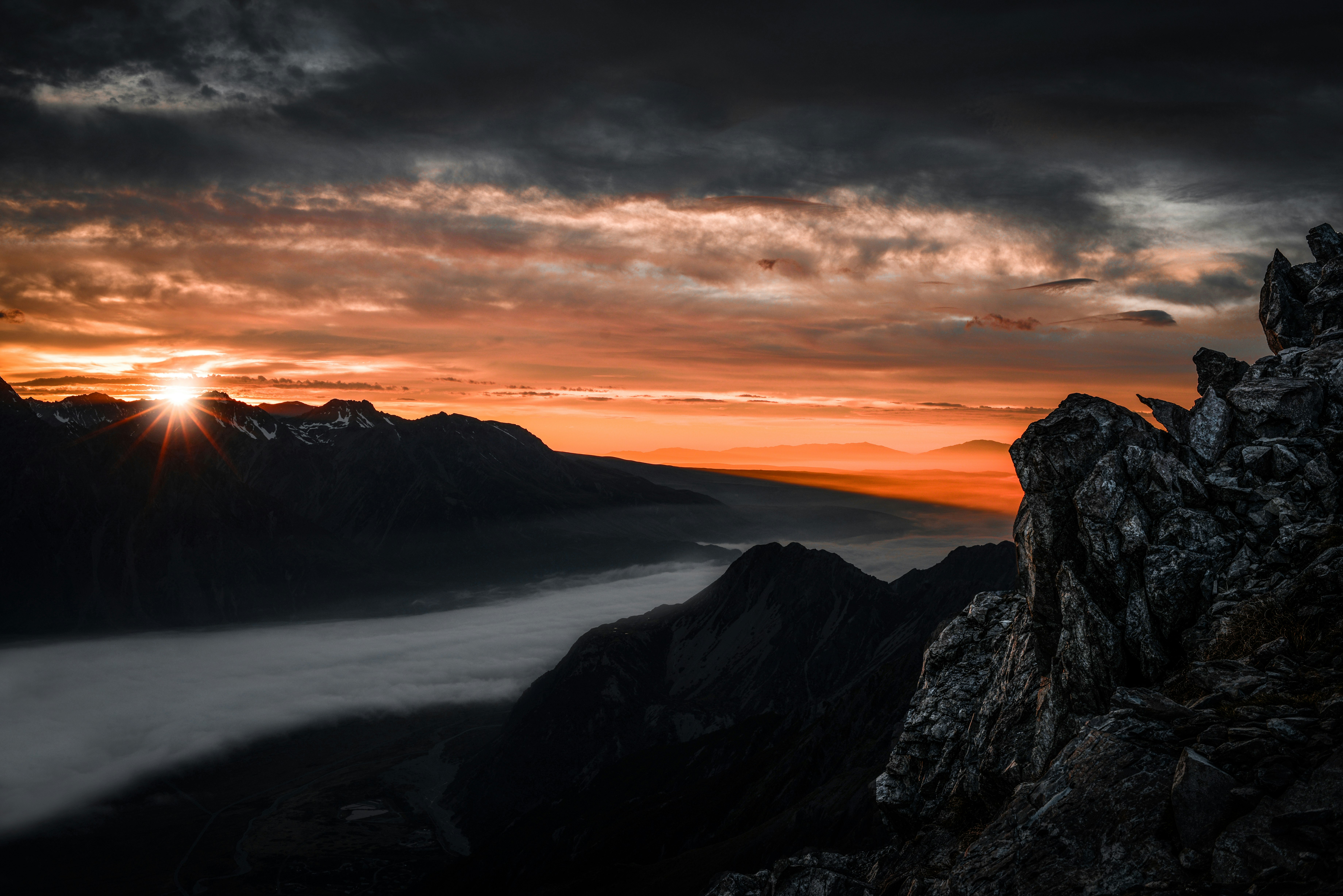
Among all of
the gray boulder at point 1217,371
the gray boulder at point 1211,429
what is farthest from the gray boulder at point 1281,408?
the gray boulder at point 1217,371

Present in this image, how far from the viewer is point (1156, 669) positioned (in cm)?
3278

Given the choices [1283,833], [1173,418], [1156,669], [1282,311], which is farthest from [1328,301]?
[1283,833]

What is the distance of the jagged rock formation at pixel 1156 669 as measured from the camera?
69.9 ft

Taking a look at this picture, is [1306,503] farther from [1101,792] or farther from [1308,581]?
[1101,792]

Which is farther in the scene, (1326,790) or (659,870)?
(659,870)

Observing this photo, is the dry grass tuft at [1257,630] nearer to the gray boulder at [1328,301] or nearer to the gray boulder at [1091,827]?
the gray boulder at [1091,827]

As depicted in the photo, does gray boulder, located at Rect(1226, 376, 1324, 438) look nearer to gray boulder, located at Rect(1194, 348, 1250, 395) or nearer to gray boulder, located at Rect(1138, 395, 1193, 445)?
gray boulder, located at Rect(1138, 395, 1193, 445)

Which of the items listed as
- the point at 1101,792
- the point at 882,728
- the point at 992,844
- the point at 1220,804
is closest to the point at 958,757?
the point at 992,844

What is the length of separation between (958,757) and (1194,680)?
1471 cm

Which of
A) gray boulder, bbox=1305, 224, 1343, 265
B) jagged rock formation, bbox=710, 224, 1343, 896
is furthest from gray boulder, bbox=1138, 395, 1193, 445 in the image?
gray boulder, bbox=1305, 224, 1343, 265

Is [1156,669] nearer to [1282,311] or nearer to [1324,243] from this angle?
[1282,311]

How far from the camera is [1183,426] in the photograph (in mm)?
41406

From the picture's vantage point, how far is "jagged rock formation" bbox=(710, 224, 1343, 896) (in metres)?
21.3

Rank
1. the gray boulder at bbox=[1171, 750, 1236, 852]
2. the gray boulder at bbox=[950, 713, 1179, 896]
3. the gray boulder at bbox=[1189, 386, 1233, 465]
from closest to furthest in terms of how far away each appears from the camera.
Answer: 1. the gray boulder at bbox=[1171, 750, 1236, 852]
2. the gray boulder at bbox=[950, 713, 1179, 896]
3. the gray boulder at bbox=[1189, 386, 1233, 465]
